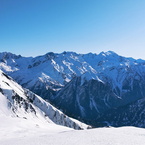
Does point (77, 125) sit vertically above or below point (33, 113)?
below

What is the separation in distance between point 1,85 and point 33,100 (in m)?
40.7

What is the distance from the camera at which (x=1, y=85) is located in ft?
438

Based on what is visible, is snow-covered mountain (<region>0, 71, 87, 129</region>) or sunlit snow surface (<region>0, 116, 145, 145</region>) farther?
snow-covered mountain (<region>0, 71, 87, 129</region>)

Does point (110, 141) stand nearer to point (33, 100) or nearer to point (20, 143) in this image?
point (20, 143)

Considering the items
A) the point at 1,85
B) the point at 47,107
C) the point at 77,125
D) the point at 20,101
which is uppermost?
the point at 1,85

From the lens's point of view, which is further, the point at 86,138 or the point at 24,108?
the point at 24,108

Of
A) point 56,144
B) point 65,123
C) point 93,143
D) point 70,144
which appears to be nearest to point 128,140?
point 93,143

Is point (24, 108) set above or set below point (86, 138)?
below

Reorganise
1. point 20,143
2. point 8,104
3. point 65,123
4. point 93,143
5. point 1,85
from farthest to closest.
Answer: point 65,123 → point 1,85 → point 8,104 → point 20,143 → point 93,143

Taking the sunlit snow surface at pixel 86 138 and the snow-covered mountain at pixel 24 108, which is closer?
the sunlit snow surface at pixel 86 138

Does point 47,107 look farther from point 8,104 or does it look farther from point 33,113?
point 8,104

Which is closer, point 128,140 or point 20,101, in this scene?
point 128,140

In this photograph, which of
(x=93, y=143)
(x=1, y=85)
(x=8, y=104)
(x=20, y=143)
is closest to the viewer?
(x=93, y=143)

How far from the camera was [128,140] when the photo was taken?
1369 inches
